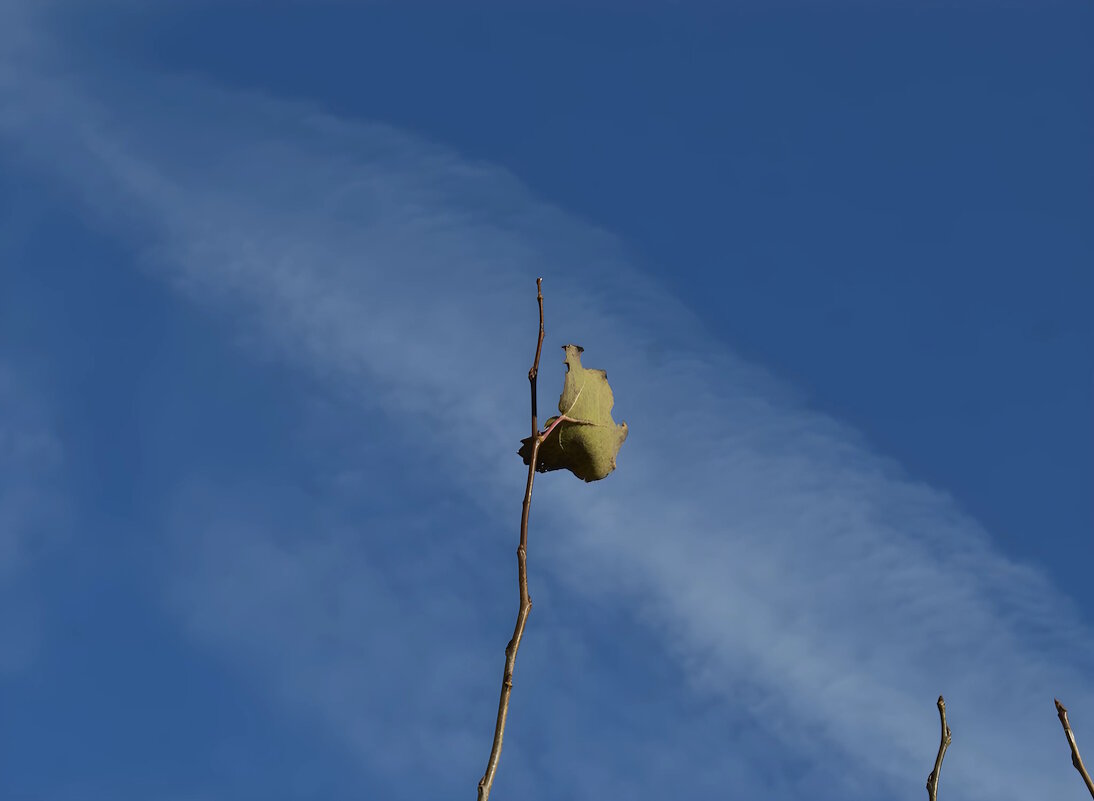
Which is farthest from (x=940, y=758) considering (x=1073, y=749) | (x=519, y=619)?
(x=519, y=619)

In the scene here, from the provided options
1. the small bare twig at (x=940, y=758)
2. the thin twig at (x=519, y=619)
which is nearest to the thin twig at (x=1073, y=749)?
the small bare twig at (x=940, y=758)

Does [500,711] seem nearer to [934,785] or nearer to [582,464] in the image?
[934,785]

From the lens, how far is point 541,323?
308 cm

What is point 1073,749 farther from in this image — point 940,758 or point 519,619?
point 519,619

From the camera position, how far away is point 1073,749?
8.11 ft

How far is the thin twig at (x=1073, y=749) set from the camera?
2363 millimetres

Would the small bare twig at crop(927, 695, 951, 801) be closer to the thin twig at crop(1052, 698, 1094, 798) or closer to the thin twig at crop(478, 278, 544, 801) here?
the thin twig at crop(1052, 698, 1094, 798)

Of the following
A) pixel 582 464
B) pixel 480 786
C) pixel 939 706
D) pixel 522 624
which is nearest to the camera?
pixel 480 786

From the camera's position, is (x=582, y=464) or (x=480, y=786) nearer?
(x=480, y=786)

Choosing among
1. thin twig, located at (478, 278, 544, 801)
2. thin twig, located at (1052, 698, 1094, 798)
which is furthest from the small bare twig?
thin twig, located at (478, 278, 544, 801)

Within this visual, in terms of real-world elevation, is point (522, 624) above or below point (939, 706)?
below

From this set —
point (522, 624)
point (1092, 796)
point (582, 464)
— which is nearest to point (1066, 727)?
point (1092, 796)

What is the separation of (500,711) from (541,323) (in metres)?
1.20

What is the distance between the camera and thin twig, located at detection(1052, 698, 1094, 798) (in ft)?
7.75
